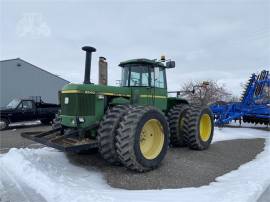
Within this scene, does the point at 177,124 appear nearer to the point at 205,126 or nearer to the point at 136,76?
the point at 205,126

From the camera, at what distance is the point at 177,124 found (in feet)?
28.8

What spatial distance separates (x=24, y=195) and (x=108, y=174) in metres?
1.80

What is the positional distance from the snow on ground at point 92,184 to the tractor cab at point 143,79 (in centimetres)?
235

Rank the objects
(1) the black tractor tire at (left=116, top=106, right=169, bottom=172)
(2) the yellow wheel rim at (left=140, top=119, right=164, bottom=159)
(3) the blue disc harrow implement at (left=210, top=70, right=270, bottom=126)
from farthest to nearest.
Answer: (3) the blue disc harrow implement at (left=210, top=70, right=270, bottom=126)
(2) the yellow wheel rim at (left=140, top=119, right=164, bottom=159)
(1) the black tractor tire at (left=116, top=106, right=169, bottom=172)

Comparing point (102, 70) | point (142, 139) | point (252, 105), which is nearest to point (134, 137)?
point (142, 139)

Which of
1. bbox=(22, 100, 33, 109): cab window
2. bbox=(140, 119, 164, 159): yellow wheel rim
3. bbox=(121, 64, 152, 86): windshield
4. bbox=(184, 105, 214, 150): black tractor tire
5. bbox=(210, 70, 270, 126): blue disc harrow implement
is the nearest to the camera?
bbox=(140, 119, 164, 159): yellow wheel rim

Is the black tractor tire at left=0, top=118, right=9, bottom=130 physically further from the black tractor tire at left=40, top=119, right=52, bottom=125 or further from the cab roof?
the cab roof

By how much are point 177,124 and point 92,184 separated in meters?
3.97

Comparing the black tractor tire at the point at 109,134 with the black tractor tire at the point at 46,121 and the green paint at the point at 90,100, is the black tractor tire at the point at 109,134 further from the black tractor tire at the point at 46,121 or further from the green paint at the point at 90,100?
the black tractor tire at the point at 46,121

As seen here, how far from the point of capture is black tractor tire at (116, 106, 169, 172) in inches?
231

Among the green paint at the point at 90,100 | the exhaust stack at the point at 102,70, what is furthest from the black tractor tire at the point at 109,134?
the exhaust stack at the point at 102,70

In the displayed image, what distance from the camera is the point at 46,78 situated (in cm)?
3169

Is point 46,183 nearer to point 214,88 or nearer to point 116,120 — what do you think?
point 116,120

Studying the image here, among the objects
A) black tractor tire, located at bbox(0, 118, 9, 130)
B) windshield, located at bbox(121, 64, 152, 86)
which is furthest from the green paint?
black tractor tire, located at bbox(0, 118, 9, 130)
